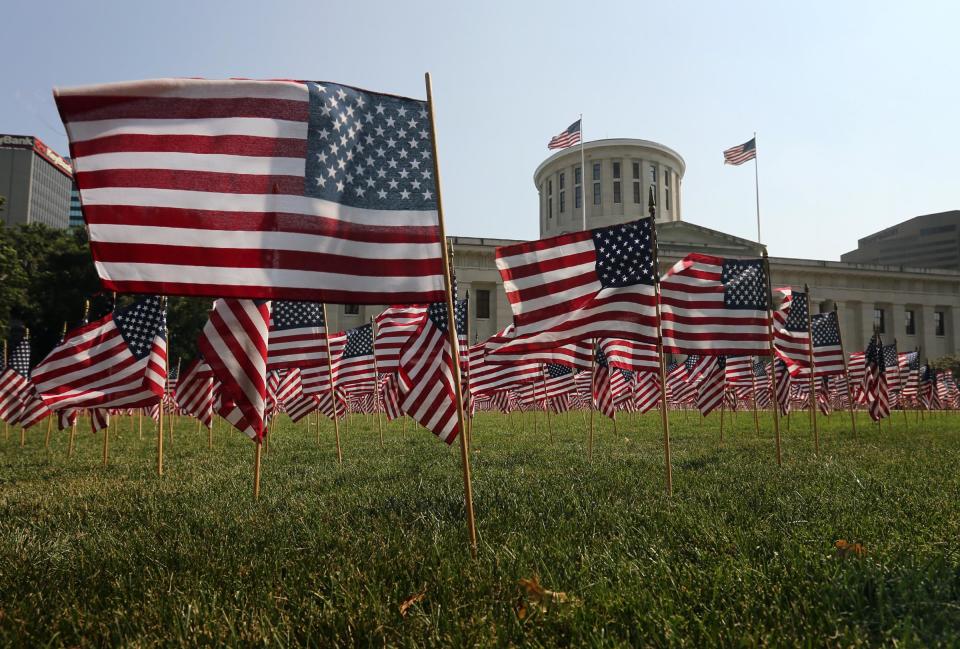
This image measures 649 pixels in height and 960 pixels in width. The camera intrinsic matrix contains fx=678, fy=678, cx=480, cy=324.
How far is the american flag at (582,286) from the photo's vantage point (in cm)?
710

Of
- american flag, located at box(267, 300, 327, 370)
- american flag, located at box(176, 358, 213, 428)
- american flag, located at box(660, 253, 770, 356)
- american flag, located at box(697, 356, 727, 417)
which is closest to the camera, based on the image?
american flag, located at box(660, 253, 770, 356)

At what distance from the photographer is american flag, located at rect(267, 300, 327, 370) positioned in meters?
10.8

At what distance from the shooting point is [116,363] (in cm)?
924

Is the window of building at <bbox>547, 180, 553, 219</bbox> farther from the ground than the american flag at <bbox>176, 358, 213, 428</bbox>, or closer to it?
farther from the ground

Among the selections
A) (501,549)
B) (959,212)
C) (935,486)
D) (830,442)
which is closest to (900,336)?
(830,442)

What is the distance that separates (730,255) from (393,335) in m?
54.0

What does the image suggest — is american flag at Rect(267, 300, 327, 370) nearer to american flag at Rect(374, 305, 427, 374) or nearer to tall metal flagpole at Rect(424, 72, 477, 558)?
american flag at Rect(374, 305, 427, 374)

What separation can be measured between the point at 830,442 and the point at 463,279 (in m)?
47.7

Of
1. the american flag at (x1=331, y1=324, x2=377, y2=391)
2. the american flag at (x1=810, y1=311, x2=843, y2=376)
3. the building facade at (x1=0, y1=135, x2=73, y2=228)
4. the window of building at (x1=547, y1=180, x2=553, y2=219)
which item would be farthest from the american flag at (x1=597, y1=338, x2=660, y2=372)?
the building facade at (x1=0, y1=135, x2=73, y2=228)

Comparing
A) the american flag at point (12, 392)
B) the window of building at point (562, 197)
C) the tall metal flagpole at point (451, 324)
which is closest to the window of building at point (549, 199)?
the window of building at point (562, 197)

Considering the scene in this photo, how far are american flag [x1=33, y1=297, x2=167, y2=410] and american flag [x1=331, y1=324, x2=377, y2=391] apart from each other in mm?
6333

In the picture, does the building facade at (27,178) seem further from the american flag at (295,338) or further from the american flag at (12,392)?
the american flag at (295,338)

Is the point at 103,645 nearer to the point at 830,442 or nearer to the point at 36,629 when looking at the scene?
the point at 36,629

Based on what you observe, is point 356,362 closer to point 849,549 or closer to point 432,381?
point 432,381
